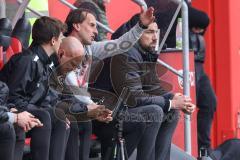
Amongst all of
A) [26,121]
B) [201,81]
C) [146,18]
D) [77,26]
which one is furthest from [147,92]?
[201,81]

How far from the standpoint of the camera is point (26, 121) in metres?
4.28

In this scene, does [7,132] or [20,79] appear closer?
[7,132]

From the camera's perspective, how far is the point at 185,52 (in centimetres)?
634

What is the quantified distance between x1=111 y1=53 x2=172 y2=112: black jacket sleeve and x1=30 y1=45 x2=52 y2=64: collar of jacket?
2.40 feet

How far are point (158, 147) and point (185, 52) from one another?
1.14 m

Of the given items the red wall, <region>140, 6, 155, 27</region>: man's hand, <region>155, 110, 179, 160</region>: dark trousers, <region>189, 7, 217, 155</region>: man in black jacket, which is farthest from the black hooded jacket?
the red wall

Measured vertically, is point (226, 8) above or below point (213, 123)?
above

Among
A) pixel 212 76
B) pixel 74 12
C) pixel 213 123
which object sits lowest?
pixel 213 123

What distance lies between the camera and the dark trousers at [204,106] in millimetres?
7438

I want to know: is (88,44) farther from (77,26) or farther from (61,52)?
(61,52)

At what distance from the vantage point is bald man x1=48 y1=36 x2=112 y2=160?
4.86 m

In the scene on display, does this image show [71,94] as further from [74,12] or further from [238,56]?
[238,56]

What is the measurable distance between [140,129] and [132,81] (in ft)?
1.19

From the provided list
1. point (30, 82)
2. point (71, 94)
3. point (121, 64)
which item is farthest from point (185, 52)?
point (30, 82)
